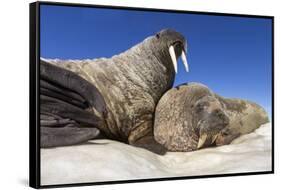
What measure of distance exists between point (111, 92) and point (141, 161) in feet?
2.33

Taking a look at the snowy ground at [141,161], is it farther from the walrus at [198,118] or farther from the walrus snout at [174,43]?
the walrus snout at [174,43]

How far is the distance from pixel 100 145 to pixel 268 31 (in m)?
2.30

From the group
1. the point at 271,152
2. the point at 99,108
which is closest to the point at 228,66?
the point at 271,152

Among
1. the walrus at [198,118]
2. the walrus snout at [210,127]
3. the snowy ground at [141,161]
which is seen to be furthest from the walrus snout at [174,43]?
the snowy ground at [141,161]

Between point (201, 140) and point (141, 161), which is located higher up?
point (201, 140)

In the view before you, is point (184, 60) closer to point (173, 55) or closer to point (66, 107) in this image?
point (173, 55)

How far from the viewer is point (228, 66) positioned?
24.8 ft

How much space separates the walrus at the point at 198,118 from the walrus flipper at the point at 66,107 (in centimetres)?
76

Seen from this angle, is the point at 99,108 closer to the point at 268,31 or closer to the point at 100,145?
the point at 100,145

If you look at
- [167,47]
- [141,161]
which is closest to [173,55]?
[167,47]

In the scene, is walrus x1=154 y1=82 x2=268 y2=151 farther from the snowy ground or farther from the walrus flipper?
the walrus flipper

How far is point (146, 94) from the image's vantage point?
7.13 metres

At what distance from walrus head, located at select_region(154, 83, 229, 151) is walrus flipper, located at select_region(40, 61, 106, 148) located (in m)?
0.73

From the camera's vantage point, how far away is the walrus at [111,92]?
653 cm
